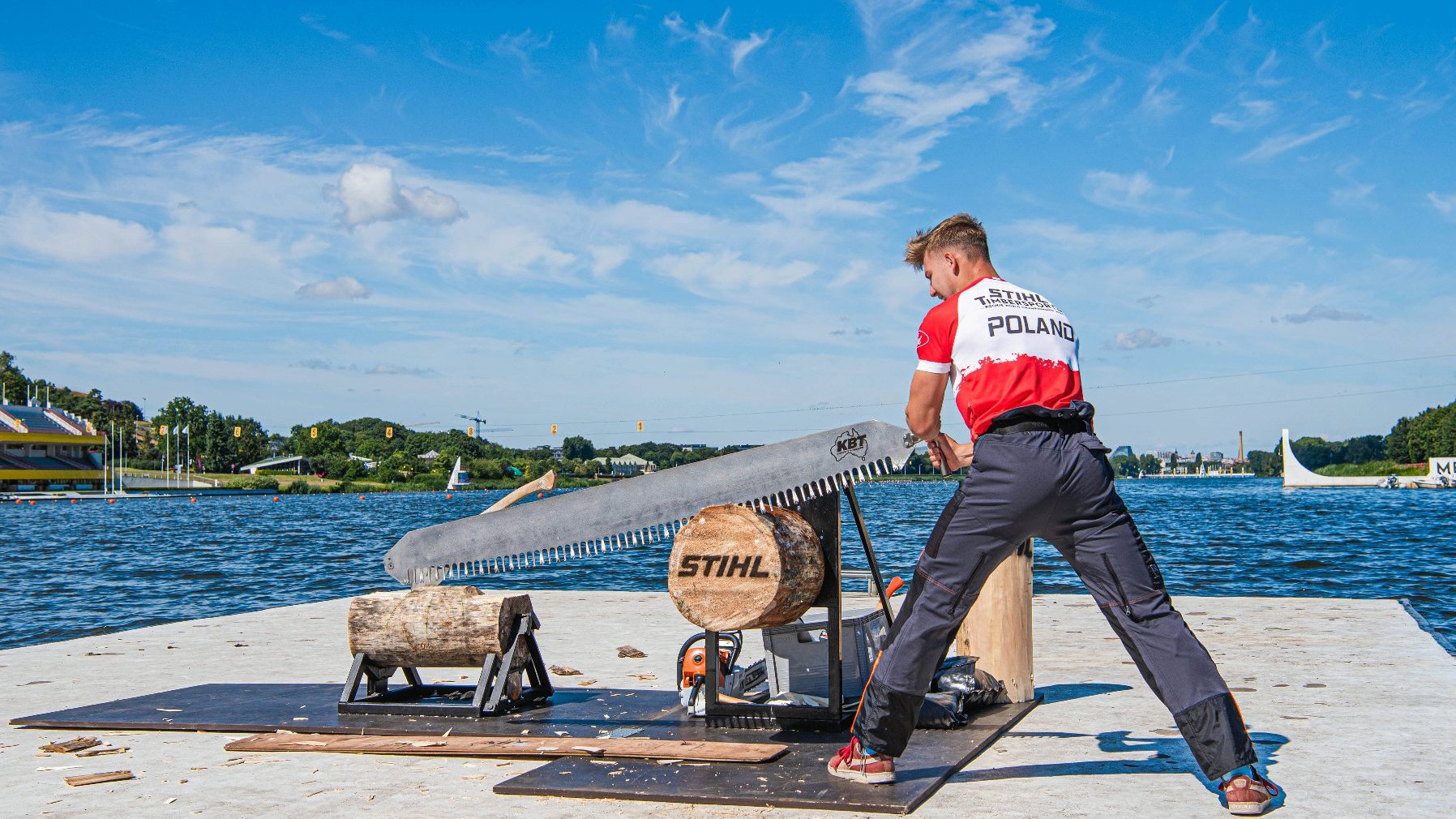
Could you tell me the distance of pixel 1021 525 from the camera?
434 cm

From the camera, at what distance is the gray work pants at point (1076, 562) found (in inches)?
168

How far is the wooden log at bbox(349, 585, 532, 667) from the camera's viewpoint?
6.27 metres

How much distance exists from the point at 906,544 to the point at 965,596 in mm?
31481

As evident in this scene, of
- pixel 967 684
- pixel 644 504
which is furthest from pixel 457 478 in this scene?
pixel 644 504

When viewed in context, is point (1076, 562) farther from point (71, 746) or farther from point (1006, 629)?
Answer: point (71, 746)

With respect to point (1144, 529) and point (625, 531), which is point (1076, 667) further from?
point (1144, 529)

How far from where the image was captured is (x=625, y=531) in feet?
19.1

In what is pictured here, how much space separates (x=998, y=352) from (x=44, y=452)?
164m

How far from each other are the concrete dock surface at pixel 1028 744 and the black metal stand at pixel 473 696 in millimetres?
768

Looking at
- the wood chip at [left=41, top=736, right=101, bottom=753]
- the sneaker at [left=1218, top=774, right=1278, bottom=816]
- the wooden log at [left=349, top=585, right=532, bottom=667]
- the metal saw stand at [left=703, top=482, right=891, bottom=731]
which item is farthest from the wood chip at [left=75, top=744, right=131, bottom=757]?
the sneaker at [left=1218, top=774, right=1278, bottom=816]

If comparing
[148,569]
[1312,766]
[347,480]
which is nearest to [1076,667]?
[1312,766]

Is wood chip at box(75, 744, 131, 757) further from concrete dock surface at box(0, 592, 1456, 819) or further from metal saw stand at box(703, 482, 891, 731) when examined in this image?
metal saw stand at box(703, 482, 891, 731)

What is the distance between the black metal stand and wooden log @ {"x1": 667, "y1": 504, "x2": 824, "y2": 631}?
4.95 ft

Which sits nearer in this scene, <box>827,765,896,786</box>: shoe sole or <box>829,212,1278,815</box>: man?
<box>829,212,1278,815</box>: man
